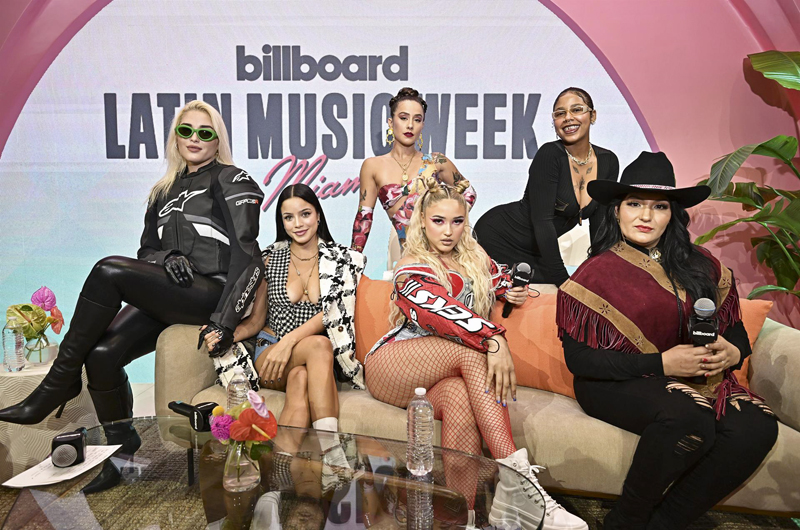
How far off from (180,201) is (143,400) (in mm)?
1901

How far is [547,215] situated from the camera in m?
3.22

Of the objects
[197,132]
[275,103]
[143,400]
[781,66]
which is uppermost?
[781,66]

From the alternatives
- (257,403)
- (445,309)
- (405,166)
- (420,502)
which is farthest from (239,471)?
(405,166)

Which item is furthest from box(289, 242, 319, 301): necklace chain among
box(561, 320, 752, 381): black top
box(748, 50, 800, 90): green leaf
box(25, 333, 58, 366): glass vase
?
box(748, 50, 800, 90): green leaf

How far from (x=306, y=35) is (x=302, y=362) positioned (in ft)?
9.06

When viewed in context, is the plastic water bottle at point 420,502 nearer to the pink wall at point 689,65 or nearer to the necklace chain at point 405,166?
the necklace chain at point 405,166

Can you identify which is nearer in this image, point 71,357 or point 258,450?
point 258,450

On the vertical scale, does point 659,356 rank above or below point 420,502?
above

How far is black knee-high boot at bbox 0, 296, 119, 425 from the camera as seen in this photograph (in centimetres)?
258

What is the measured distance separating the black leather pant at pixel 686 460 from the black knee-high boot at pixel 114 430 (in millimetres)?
1604

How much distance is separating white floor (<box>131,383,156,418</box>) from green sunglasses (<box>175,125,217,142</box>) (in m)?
1.73

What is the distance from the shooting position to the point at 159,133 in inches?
179

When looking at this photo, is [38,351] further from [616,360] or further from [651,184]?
[651,184]

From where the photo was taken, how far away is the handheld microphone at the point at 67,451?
74.8 inches
